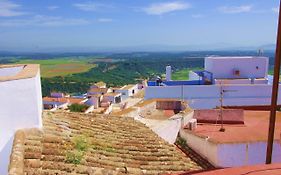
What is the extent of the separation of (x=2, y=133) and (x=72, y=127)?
1.73 meters

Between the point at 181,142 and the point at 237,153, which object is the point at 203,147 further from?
the point at 181,142

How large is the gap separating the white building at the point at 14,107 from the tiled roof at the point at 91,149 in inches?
6.7

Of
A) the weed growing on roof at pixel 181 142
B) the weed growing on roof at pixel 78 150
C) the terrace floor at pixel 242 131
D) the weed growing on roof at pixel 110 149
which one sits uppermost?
the weed growing on roof at pixel 78 150

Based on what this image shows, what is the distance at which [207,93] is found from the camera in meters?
17.6

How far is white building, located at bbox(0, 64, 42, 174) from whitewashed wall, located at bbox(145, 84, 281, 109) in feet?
41.7

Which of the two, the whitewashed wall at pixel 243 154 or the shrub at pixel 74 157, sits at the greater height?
the shrub at pixel 74 157

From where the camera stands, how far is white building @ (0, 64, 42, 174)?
4.66m

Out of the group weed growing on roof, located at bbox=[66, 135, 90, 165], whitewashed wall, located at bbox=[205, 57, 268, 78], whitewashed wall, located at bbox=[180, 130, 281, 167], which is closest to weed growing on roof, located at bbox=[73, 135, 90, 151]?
weed growing on roof, located at bbox=[66, 135, 90, 165]

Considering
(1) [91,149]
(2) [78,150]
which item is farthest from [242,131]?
(2) [78,150]

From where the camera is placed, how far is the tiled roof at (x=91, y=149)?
4.47 m

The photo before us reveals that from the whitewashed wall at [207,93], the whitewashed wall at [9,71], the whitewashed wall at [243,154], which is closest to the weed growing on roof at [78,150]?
the whitewashed wall at [9,71]

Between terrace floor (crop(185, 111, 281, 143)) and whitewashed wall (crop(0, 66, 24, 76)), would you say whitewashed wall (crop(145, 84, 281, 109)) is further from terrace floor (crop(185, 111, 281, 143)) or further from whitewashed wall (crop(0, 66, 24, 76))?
whitewashed wall (crop(0, 66, 24, 76))

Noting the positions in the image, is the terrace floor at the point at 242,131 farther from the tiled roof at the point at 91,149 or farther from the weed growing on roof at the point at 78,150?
the weed growing on roof at the point at 78,150

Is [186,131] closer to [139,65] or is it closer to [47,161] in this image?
[47,161]
